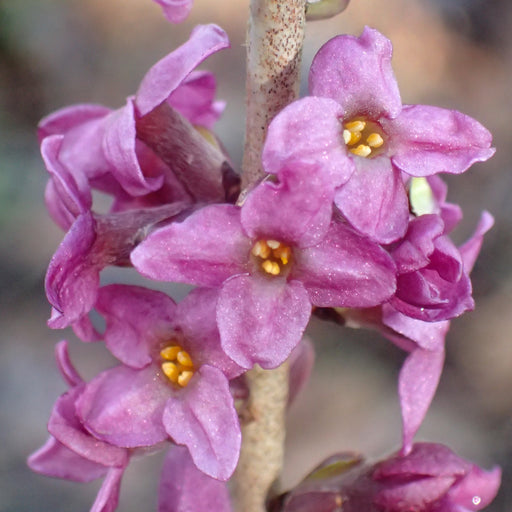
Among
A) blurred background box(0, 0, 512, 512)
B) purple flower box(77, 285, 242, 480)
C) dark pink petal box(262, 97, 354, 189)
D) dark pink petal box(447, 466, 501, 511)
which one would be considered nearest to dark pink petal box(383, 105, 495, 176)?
dark pink petal box(262, 97, 354, 189)

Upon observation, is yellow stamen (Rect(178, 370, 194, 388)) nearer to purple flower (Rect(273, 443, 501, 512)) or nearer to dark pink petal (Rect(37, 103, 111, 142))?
purple flower (Rect(273, 443, 501, 512))

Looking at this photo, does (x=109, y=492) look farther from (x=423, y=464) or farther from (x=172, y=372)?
(x=423, y=464)

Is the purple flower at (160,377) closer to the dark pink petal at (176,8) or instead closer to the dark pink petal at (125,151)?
the dark pink petal at (125,151)

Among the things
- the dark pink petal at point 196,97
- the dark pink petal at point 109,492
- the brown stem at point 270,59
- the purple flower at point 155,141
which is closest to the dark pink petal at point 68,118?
the purple flower at point 155,141

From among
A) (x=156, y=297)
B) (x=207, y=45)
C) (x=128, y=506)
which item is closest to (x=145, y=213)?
(x=156, y=297)

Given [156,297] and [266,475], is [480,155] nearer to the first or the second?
[156,297]

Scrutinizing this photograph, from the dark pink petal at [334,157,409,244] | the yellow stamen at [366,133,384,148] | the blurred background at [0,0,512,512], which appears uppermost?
the yellow stamen at [366,133,384,148]
